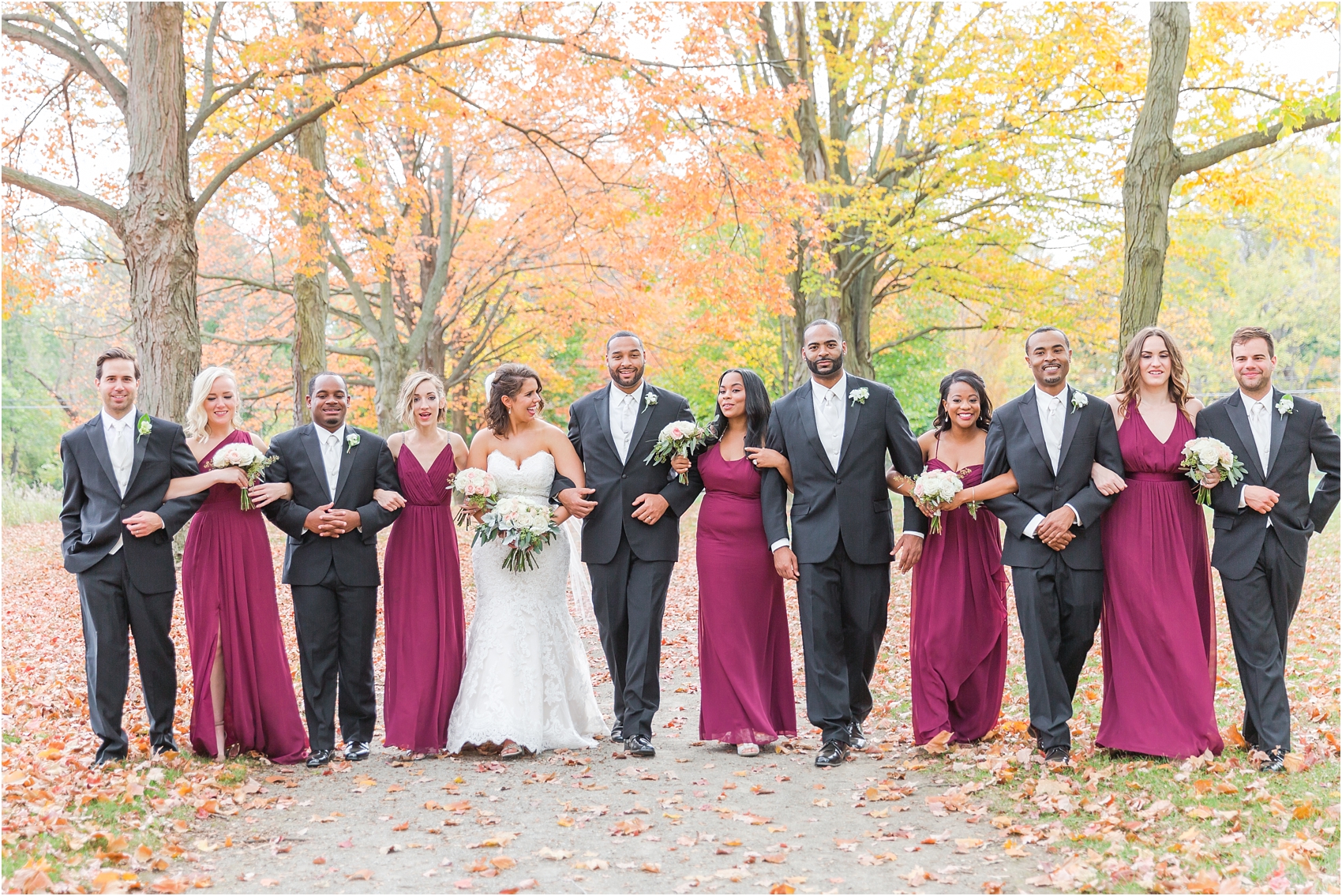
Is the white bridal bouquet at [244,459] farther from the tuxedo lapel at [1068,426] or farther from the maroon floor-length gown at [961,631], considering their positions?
the tuxedo lapel at [1068,426]

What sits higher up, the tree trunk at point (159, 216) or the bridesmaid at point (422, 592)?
the tree trunk at point (159, 216)

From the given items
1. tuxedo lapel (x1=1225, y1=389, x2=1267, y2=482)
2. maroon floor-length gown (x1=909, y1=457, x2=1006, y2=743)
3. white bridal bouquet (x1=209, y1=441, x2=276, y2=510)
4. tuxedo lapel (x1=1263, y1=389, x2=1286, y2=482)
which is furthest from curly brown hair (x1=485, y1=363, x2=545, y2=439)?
tuxedo lapel (x1=1263, y1=389, x2=1286, y2=482)

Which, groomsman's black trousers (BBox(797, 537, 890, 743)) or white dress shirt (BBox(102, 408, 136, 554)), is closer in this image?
white dress shirt (BBox(102, 408, 136, 554))

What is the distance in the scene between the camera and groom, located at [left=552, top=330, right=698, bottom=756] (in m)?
6.82

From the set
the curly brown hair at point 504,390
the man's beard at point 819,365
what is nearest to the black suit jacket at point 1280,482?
the man's beard at point 819,365

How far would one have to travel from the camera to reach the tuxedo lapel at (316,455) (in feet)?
21.8

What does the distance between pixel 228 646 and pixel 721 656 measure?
9.87 ft

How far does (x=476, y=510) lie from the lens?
22.2 feet

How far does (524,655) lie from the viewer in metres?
6.79

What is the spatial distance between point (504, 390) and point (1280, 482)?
465 centimetres

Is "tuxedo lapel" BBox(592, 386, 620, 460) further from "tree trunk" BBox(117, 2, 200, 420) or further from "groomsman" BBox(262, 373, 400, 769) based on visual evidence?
"tree trunk" BBox(117, 2, 200, 420)

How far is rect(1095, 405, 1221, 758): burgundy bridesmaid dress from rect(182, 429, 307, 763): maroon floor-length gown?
16.1 ft

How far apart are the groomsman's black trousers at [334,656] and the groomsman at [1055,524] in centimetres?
400

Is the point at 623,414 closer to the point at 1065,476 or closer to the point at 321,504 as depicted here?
the point at 321,504
